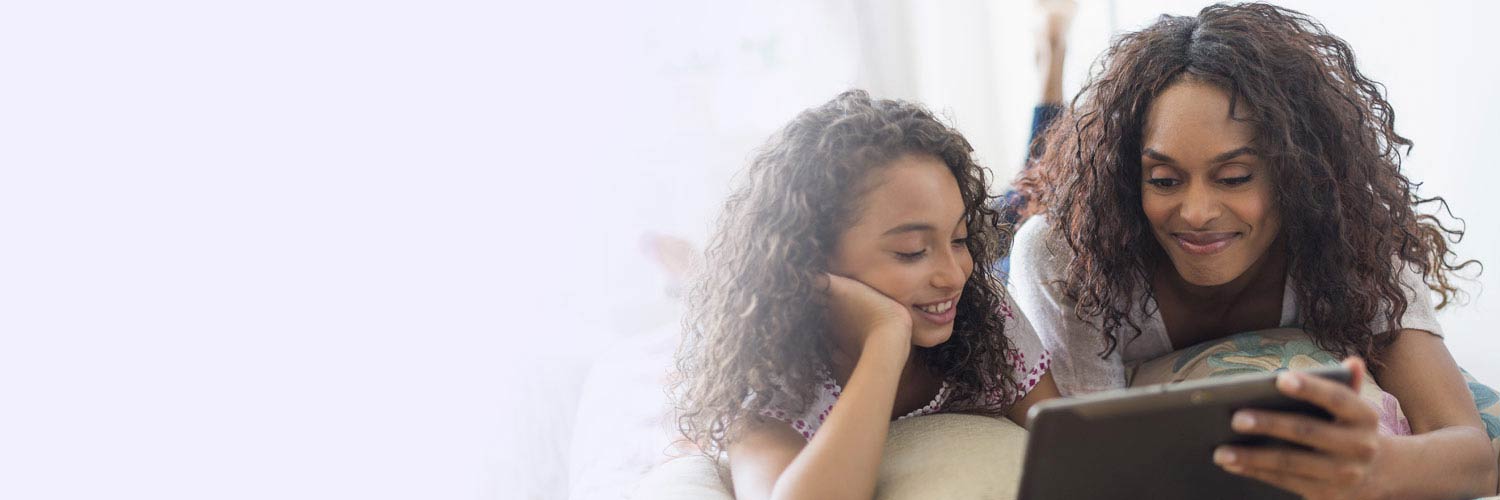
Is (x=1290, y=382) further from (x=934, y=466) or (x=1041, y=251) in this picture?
(x=1041, y=251)

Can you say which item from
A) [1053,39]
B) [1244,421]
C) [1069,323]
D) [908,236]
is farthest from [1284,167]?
[1053,39]

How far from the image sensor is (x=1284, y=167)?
133 cm

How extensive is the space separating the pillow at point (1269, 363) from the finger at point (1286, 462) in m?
0.43

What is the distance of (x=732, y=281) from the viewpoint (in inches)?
53.4

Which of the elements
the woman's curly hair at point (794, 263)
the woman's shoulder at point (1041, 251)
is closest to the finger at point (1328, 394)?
the woman's curly hair at point (794, 263)

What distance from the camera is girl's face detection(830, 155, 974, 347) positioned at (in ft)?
4.17

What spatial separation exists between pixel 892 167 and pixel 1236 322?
586 millimetres

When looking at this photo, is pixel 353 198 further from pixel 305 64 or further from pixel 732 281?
pixel 732 281

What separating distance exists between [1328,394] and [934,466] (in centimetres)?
42

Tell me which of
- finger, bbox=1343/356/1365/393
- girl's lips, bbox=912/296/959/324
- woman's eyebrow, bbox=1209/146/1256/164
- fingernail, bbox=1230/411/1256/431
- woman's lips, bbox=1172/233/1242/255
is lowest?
girl's lips, bbox=912/296/959/324

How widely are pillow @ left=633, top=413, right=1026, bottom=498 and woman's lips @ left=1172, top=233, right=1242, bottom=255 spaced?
0.98ft

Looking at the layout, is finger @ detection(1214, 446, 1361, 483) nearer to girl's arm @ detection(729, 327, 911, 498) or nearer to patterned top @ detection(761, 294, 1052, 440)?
girl's arm @ detection(729, 327, 911, 498)

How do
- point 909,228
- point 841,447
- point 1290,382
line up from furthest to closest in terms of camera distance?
point 909,228, point 841,447, point 1290,382

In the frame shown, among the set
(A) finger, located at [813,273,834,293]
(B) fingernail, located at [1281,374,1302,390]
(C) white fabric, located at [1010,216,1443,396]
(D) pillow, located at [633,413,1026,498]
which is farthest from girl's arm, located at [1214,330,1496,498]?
(A) finger, located at [813,273,834,293]
